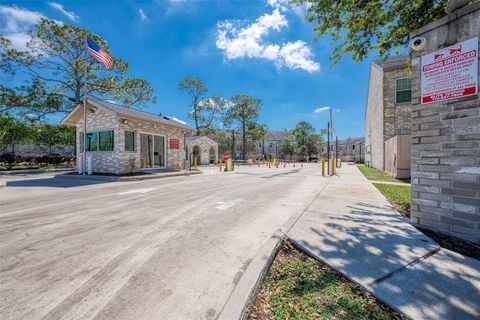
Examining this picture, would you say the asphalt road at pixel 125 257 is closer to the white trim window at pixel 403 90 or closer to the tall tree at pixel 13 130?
the white trim window at pixel 403 90

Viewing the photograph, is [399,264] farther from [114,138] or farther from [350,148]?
[350,148]

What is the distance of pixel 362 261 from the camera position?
2682 millimetres

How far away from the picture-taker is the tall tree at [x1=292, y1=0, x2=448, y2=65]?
17.1 feet

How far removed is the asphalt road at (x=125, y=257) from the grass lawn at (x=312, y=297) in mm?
384

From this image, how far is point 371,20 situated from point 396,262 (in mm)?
6002

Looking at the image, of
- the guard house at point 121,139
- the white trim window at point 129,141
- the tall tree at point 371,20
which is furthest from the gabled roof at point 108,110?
the tall tree at point 371,20

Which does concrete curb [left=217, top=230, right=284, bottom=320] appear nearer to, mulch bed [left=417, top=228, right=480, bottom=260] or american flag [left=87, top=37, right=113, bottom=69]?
mulch bed [left=417, top=228, right=480, bottom=260]

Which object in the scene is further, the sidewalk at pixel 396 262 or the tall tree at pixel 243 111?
the tall tree at pixel 243 111

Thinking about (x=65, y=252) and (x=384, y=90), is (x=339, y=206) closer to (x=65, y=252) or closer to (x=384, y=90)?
(x=65, y=252)

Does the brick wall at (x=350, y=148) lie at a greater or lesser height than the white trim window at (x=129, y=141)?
greater

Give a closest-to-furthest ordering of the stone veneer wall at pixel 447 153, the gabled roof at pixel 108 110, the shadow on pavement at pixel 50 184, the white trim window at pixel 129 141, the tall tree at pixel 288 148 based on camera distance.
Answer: the stone veneer wall at pixel 447 153
the shadow on pavement at pixel 50 184
the gabled roof at pixel 108 110
the white trim window at pixel 129 141
the tall tree at pixel 288 148

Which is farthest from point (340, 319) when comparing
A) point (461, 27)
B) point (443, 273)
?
point (461, 27)

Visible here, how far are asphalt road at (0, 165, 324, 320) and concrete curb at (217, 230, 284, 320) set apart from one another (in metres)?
0.09

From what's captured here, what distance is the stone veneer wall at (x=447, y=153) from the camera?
336cm
